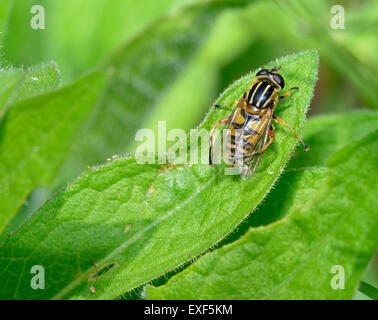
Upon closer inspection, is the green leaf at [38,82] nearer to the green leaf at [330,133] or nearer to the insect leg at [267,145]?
the insect leg at [267,145]

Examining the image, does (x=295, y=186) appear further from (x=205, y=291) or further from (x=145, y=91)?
(x=145, y=91)

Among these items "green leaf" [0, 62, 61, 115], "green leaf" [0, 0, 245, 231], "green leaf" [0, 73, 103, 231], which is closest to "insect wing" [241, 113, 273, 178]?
"green leaf" [0, 73, 103, 231]

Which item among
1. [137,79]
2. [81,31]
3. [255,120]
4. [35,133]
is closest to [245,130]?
[255,120]

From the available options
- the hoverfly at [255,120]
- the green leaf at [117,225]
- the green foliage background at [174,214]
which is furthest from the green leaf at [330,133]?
the green leaf at [117,225]

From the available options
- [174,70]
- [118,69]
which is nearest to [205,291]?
[118,69]

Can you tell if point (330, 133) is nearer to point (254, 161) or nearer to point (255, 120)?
point (255, 120)
